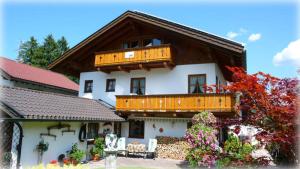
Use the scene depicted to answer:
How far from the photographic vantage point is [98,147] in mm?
15289

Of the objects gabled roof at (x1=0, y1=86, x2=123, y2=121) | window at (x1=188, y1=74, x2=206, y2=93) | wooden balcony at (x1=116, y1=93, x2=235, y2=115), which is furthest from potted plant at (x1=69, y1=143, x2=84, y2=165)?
window at (x1=188, y1=74, x2=206, y2=93)

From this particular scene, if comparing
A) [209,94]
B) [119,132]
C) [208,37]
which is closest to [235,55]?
[208,37]

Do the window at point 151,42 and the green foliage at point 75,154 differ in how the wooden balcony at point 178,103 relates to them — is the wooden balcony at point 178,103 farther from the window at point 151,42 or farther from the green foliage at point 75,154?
the green foliage at point 75,154

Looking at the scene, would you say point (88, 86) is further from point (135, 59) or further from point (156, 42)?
point (156, 42)

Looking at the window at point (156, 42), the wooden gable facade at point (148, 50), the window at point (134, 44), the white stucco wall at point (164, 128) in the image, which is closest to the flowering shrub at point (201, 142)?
the white stucco wall at point (164, 128)

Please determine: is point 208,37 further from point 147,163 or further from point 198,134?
point 147,163

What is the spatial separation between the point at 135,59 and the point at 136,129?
5182mm

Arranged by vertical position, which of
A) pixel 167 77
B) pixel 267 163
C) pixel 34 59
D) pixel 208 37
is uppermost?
pixel 34 59

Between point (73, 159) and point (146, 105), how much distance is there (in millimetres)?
5955

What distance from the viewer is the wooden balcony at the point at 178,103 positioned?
14516 mm

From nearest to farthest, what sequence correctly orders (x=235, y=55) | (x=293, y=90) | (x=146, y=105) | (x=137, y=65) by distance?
(x=293, y=90) → (x=235, y=55) → (x=146, y=105) → (x=137, y=65)

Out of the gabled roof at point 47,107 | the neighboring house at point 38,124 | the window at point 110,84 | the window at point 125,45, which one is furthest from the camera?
the window at point 110,84

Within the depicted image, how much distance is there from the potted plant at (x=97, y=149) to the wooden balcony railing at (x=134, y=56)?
19.4 feet

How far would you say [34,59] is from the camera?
47188 millimetres
